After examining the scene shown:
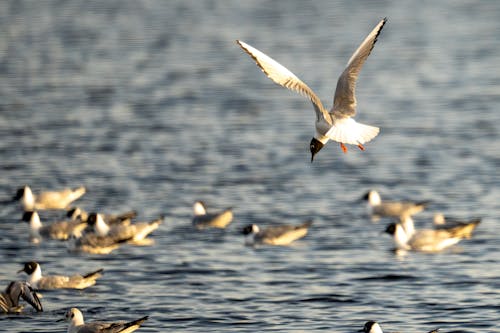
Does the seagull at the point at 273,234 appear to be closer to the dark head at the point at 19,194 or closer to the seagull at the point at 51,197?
the seagull at the point at 51,197

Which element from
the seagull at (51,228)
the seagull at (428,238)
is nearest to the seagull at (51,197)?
the seagull at (51,228)

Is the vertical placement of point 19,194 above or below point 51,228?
above

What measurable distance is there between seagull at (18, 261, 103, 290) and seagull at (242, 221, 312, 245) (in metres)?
3.54

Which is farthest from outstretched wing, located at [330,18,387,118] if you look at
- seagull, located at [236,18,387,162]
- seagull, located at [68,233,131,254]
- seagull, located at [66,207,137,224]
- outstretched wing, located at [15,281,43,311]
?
seagull, located at [66,207,137,224]

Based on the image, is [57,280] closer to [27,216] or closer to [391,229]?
[27,216]

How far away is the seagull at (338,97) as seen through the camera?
1353 centimetres

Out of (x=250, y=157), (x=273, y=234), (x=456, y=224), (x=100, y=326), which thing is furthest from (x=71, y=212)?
(x=100, y=326)

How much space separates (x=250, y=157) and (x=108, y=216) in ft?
20.6

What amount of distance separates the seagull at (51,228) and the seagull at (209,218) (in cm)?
201

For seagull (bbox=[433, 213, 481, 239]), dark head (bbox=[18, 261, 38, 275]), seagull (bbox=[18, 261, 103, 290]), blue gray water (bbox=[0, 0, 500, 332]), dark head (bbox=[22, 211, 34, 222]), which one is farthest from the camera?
dark head (bbox=[22, 211, 34, 222])

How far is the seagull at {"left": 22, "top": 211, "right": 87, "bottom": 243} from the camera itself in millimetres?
22375

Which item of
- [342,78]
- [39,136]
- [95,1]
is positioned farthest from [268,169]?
[95,1]

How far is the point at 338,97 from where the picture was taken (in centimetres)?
1447

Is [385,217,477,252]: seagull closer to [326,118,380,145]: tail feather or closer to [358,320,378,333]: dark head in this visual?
[358,320,378,333]: dark head
